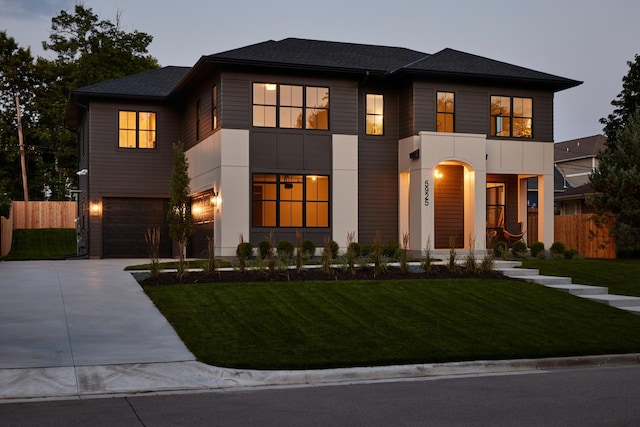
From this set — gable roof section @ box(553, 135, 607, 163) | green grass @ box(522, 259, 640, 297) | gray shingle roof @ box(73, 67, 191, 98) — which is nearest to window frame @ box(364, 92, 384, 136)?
green grass @ box(522, 259, 640, 297)

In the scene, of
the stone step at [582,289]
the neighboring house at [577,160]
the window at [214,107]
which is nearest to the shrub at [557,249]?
the stone step at [582,289]

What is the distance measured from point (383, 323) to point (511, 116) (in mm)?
15467

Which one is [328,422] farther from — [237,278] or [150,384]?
[237,278]

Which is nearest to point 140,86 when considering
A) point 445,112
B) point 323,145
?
point 323,145

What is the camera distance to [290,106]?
23.5 m

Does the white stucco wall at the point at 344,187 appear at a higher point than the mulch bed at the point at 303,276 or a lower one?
higher

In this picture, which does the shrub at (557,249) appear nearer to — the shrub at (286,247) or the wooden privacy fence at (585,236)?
the wooden privacy fence at (585,236)

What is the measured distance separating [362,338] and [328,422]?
4423 millimetres

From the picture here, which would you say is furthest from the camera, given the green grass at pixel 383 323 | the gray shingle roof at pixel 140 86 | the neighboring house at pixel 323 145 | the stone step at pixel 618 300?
the gray shingle roof at pixel 140 86

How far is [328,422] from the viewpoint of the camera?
6.87 meters

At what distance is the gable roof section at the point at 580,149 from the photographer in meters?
55.8

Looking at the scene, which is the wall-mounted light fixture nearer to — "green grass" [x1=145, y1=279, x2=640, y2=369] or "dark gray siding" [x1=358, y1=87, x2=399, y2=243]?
"dark gray siding" [x1=358, y1=87, x2=399, y2=243]

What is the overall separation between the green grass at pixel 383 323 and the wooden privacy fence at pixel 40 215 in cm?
2722

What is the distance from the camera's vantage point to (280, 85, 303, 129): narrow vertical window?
23.4m
